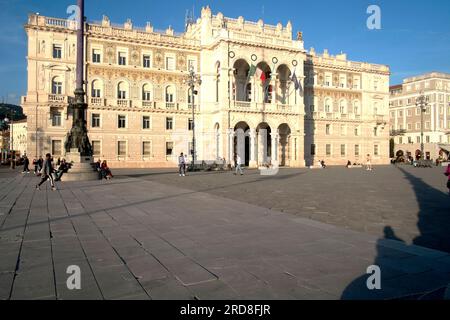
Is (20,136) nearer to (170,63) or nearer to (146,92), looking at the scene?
(146,92)

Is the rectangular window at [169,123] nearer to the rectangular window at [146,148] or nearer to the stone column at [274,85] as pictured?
the rectangular window at [146,148]

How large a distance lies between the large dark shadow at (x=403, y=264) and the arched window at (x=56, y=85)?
129 ft

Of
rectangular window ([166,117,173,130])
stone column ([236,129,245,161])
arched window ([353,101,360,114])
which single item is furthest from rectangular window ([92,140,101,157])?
arched window ([353,101,360,114])

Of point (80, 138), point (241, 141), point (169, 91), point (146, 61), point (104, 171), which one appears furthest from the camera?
point (241, 141)

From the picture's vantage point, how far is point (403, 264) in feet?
17.2

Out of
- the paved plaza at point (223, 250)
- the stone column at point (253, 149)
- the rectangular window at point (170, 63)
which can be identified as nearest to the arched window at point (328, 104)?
the stone column at point (253, 149)

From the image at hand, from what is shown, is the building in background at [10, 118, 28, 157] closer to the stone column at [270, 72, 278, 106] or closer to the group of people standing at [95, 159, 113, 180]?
the stone column at [270, 72, 278, 106]

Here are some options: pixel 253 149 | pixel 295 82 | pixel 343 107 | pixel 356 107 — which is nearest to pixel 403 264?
pixel 253 149

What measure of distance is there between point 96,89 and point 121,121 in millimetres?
4536

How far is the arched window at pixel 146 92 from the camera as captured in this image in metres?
42.7

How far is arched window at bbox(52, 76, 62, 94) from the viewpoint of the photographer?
39.2m

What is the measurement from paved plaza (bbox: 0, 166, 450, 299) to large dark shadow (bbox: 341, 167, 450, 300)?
17 mm
